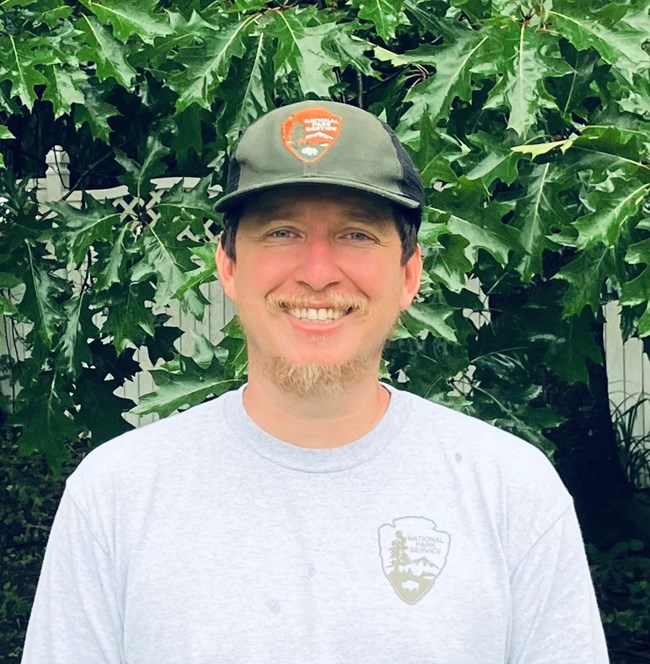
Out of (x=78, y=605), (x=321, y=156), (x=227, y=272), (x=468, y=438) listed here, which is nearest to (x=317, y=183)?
(x=321, y=156)

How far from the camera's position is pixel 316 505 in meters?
1.95

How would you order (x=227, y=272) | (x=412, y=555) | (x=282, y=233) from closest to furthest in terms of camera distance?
(x=412, y=555), (x=282, y=233), (x=227, y=272)

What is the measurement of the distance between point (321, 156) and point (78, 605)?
2.46 ft

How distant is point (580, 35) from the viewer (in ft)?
10.4

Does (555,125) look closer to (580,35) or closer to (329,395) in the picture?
(580,35)

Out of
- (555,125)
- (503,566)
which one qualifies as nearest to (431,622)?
(503,566)

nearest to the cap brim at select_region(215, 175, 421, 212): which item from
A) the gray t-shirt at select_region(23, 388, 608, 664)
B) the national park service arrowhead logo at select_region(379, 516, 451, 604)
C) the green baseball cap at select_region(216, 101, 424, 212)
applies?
the green baseball cap at select_region(216, 101, 424, 212)

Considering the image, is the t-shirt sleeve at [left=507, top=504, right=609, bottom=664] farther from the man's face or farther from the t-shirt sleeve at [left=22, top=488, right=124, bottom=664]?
the t-shirt sleeve at [left=22, top=488, right=124, bottom=664]

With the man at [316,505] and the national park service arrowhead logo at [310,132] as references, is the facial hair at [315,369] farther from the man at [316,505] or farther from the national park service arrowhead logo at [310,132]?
the national park service arrowhead logo at [310,132]

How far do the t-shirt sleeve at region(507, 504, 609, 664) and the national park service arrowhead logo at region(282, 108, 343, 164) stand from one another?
2.17 ft

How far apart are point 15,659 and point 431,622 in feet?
14.5

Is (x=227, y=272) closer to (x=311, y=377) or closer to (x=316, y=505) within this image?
(x=311, y=377)

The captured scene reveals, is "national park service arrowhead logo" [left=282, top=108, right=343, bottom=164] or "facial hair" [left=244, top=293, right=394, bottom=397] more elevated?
"national park service arrowhead logo" [left=282, top=108, right=343, bottom=164]

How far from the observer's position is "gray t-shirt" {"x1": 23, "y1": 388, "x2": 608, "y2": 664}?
1.90m
